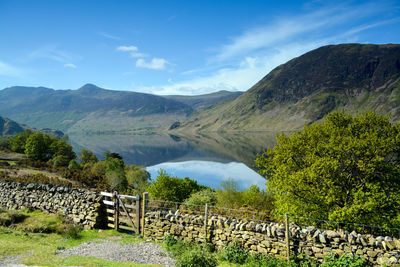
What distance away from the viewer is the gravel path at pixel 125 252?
500 inches

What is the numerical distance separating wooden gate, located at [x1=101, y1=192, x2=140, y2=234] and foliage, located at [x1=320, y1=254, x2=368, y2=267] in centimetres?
1070

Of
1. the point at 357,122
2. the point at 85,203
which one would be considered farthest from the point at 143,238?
the point at 357,122

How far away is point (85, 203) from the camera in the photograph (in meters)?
17.7

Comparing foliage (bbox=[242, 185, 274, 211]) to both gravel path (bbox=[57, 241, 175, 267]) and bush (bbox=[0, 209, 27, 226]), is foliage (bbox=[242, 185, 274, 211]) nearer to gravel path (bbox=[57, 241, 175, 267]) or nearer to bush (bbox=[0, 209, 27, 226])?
gravel path (bbox=[57, 241, 175, 267])

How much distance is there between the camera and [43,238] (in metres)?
14.8

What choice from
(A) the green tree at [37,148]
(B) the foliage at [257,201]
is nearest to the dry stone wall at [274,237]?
(B) the foliage at [257,201]

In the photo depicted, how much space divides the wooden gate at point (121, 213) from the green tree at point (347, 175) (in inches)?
373

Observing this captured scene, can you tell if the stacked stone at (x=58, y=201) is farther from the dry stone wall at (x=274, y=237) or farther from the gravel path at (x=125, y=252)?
the dry stone wall at (x=274, y=237)

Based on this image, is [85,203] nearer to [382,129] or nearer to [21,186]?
[21,186]

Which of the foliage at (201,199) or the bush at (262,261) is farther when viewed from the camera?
the foliage at (201,199)

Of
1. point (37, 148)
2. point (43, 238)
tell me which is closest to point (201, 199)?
point (43, 238)

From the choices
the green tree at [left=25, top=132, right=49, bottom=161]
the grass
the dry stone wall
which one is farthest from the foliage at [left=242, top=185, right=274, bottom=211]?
the green tree at [left=25, top=132, right=49, bottom=161]

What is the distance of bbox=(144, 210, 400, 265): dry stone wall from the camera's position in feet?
34.7

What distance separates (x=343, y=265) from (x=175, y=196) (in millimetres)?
16640
